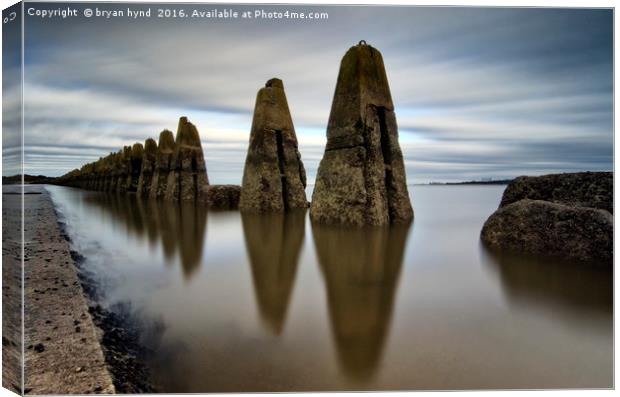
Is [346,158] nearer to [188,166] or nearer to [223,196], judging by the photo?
[223,196]

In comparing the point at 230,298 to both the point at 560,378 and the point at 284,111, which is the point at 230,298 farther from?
the point at 284,111

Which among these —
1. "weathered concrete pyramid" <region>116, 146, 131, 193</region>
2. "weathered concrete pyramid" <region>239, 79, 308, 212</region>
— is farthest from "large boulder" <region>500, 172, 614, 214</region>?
"weathered concrete pyramid" <region>116, 146, 131, 193</region>

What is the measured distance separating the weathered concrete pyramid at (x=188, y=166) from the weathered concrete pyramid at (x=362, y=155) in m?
10.6

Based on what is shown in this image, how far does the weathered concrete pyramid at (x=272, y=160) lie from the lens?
12.0 m

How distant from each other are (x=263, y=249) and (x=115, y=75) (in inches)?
141

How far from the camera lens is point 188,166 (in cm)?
1820

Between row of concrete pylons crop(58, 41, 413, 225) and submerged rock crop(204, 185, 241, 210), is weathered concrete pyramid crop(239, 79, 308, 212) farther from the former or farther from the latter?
submerged rock crop(204, 185, 241, 210)

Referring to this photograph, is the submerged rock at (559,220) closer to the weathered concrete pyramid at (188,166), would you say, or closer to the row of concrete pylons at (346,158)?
the row of concrete pylons at (346,158)

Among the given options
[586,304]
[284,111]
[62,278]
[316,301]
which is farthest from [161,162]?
[586,304]

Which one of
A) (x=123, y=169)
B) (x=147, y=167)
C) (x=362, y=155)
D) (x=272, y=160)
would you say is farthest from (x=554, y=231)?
(x=123, y=169)

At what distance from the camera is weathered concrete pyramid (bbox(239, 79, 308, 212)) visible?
12023mm

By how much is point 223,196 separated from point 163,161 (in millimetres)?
6622

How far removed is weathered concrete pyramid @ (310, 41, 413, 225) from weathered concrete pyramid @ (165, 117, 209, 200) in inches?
417

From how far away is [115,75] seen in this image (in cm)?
396
